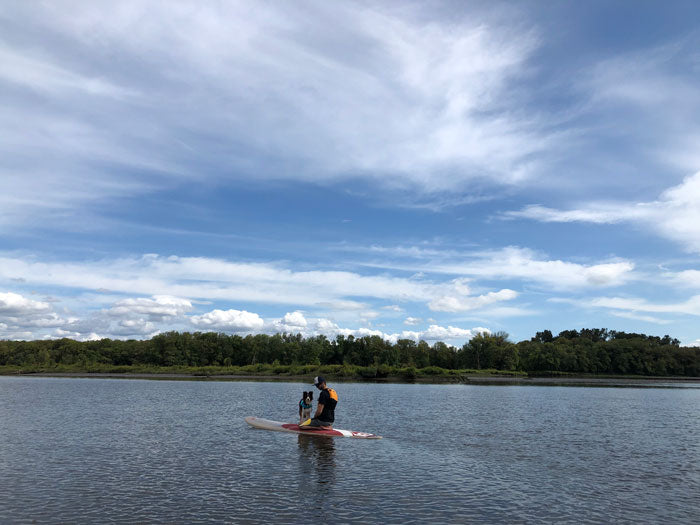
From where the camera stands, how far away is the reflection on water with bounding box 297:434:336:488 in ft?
75.9

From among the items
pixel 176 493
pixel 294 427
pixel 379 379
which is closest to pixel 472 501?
pixel 176 493

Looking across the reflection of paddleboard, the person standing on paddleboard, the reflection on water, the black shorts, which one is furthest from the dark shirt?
the reflection on water

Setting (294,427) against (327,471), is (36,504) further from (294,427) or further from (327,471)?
(294,427)

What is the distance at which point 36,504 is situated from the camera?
17328 millimetres

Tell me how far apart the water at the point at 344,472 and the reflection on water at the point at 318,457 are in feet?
0.44

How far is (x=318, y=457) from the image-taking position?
2761 centimetres

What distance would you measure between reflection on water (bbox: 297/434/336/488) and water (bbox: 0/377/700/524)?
14 centimetres

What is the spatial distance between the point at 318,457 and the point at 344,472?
3897mm

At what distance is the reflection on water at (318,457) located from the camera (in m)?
23.1

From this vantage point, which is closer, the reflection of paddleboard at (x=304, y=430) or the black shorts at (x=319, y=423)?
the reflection of paddleboard at (x=304, y=430)

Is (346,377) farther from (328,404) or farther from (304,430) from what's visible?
(328,404)

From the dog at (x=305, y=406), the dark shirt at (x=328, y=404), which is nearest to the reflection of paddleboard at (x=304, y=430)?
the dark shirt at (x=328, y=404)

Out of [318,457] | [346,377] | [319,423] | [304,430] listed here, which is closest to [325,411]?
[319,423]

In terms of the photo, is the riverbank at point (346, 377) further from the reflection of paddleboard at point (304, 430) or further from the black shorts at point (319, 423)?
the black shorts at point (319, 423)
